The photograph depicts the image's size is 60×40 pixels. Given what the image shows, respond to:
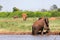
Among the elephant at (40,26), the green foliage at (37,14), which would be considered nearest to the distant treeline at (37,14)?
the green foliage at (37,14)

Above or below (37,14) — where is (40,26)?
below

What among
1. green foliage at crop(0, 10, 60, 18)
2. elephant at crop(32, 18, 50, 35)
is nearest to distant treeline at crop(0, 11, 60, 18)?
green foliage at crop(0, 10, 60, 18)

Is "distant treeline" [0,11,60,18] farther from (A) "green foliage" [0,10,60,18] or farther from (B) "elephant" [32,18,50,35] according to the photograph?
(B) "elephant" [32,18,50,35]

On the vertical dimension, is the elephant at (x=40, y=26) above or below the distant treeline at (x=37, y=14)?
below

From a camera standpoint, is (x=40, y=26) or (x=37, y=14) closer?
(x=40, y=26)

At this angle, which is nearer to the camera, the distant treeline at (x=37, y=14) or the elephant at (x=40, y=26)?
the elephant at (x=40, y=26)

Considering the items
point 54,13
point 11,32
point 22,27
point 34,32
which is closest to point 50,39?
point 34,32

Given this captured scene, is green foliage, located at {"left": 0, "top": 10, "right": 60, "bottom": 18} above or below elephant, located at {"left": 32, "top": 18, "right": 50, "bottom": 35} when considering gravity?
above

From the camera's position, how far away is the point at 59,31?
2439 centimetres

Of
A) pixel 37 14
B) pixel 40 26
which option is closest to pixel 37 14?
pixel 37 14

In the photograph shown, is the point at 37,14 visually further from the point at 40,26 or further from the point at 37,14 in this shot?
the point at 40,26

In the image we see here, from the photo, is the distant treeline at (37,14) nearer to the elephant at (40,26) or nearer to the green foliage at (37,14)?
the green foliage at (37,14)

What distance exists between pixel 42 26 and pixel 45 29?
1.06ft

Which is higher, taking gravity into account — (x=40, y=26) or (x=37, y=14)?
(x=37, y=14)
